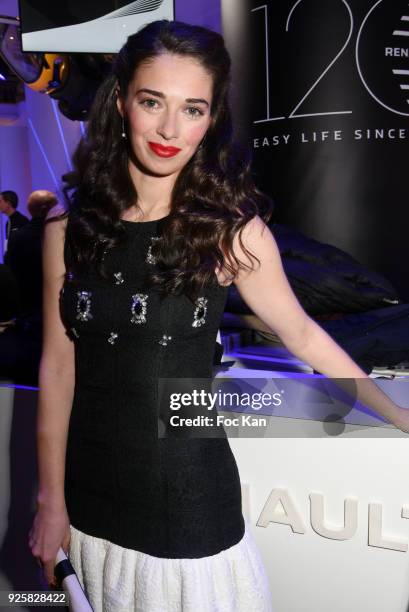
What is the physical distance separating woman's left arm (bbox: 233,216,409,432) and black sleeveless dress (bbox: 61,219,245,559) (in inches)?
2.8

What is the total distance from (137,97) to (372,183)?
3.96 feet

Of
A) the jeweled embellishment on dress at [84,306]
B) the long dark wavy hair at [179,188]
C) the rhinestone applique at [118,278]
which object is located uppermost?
the long dark wavy hair at [179,188]

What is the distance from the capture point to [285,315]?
1205mm

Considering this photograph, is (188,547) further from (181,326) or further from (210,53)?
(210,53)

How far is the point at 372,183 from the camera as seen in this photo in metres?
2.12

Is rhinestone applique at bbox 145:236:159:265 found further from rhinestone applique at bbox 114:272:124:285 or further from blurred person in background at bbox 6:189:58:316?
blurred person in background at bbox 6:189:58:316

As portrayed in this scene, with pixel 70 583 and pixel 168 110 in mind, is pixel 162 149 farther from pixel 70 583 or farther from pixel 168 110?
pixel 70 583

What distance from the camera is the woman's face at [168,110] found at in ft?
3.64

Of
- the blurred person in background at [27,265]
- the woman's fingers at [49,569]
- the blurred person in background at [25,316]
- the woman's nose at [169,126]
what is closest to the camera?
the woman's nose at [169,126]

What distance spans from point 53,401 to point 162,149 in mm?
547

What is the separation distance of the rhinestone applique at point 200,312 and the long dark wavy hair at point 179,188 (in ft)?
0.08

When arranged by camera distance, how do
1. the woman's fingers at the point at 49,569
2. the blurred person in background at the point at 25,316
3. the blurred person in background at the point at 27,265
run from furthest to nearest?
the blurred person in background at the point at 27,265, the blurred person in background at the point at 25,316, the woman's fingers at the point at 49,569

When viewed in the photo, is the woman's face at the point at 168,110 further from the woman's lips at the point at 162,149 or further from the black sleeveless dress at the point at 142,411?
the black sleeveless dress at the point at 142,411

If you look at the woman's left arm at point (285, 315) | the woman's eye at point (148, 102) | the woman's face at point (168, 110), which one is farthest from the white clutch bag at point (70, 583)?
the woman's eye at point (148, 102)
